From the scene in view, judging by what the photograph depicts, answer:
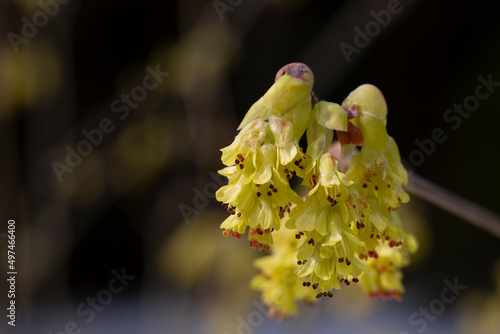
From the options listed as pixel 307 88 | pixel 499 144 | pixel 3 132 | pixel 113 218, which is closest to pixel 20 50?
pixel 3 132

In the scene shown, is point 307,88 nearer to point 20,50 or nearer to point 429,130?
point 20,50

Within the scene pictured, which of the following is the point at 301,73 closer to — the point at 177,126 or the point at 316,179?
the point at 316,179

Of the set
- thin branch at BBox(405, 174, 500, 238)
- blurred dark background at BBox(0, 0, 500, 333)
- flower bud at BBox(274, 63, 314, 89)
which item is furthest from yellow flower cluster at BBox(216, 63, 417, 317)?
blurred dark background at BBox(0, 0, 500, 333)

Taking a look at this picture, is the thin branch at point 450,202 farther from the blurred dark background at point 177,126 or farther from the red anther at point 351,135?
the blurred dark background at point 177,126

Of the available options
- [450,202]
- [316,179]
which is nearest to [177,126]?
[450,202]

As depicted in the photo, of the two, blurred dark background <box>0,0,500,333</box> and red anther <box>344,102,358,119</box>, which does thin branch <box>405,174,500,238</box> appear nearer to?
red anther <box>344,102,358,119</box>

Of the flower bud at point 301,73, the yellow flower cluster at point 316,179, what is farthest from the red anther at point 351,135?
the flower bud at point 301,73
